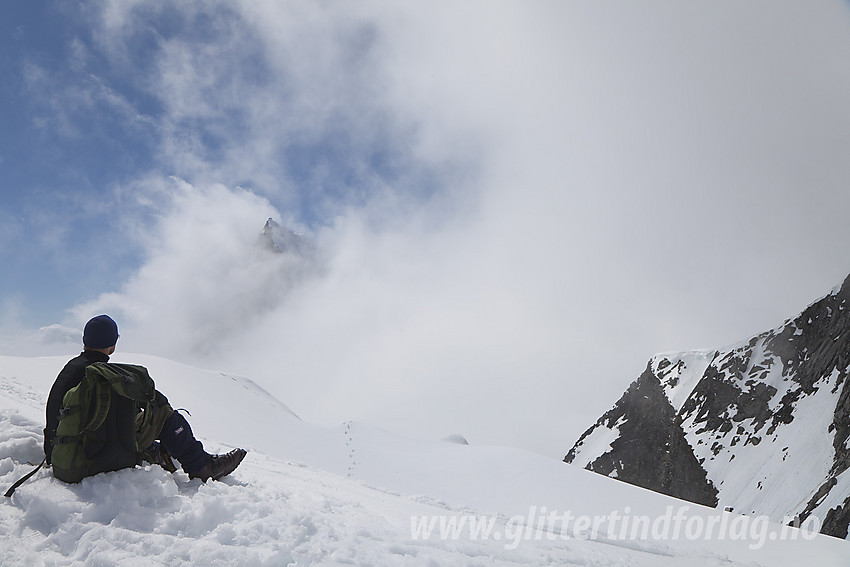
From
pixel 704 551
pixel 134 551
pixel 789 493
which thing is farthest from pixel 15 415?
pixel 789 493

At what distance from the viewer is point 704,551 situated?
22.5 ft

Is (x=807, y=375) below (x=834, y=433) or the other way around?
the other way around

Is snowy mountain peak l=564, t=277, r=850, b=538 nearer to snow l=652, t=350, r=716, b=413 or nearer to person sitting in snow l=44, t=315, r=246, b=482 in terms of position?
snow l=652, t=350, r=716, b=413

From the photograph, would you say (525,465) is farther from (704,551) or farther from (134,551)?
(134,551)

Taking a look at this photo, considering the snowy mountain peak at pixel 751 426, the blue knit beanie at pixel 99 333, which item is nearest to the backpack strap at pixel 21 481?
the blue knit beanie at pixel 99 333

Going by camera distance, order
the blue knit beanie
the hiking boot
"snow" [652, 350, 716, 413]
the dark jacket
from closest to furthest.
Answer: the dark jacket, the blue knit beanie, the hiking boot, "snow" [652, 350, 716, 413]

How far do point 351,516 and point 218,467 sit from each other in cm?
149

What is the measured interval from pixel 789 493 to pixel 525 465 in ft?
220

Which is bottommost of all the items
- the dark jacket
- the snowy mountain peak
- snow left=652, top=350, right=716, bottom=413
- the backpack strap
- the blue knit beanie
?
the backpack strap

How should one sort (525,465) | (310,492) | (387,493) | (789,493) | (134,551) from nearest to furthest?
(134,551)
(310,492)
(387,493)
(525,465)
(789,493)

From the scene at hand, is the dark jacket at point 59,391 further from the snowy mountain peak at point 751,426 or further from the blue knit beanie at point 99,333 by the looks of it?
the snowy mountain peak at point 751,426

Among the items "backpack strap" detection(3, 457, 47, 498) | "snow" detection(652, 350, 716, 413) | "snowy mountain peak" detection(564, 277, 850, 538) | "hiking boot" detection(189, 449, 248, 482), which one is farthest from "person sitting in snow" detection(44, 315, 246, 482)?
"snow" detection(652, 350, 716, 413)

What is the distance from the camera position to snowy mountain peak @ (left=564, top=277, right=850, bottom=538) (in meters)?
58.9

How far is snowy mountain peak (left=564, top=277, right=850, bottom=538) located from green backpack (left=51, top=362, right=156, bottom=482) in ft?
173
